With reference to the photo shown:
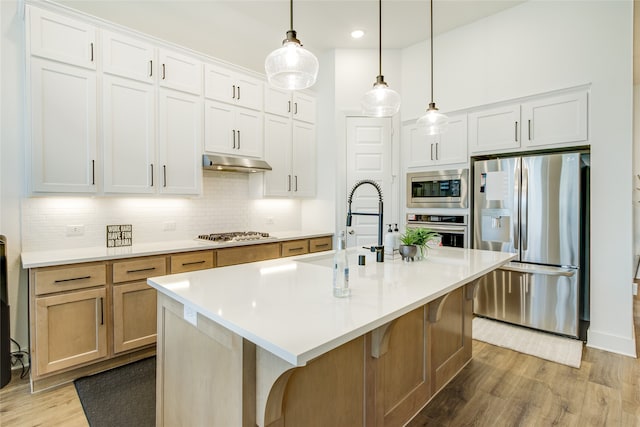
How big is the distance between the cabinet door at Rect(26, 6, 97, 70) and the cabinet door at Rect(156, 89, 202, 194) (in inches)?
24.2

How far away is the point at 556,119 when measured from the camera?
320 centimetres

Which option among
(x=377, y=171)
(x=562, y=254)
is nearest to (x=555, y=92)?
(x=562, y=254)

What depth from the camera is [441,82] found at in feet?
13.5

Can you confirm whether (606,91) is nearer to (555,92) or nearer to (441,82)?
(555,92)

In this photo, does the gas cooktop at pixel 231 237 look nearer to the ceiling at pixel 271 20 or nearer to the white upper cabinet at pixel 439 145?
the ceiling at pixel 271 20

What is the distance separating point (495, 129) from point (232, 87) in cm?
297

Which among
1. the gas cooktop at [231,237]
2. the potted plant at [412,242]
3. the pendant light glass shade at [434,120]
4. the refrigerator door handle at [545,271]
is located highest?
the pendant light glass shade at [434,120]

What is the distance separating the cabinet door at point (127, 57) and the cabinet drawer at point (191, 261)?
162 cm

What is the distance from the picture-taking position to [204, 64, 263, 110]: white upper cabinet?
11.0 feet

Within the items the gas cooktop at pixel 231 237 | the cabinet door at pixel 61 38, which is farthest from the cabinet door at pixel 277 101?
the cabinet door at pixel 61 38

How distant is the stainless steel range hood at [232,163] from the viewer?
328 centimetres

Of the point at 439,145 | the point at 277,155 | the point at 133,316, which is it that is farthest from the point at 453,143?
the point at 133,316

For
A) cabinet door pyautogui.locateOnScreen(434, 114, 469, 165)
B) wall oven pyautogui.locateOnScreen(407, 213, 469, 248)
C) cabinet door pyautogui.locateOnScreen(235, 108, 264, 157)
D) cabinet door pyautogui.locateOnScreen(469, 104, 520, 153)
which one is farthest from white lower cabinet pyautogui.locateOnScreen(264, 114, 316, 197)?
cabinet door pyautogui.locateOnScreen(469, 104, 520, 153)

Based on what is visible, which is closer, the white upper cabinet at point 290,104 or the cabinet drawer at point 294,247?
the cabinet drawer at point 294,247
